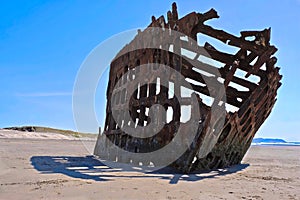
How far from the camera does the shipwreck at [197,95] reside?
7.32 m

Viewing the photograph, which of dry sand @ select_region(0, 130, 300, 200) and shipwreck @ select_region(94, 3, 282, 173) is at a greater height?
shipwreck @ select_region(94, 3, 282, 173)

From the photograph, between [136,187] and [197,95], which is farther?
[197,95]

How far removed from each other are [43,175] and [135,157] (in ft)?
10.1

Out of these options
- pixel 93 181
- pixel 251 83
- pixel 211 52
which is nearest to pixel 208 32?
pixel 211 52

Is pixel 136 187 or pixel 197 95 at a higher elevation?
pixel 197 95

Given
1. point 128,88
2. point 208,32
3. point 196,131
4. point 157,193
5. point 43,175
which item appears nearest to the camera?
point 157,193

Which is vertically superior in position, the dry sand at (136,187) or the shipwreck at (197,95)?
the shipwreck at (197,95)

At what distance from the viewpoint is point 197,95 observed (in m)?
7.30

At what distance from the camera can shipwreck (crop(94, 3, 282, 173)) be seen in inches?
288

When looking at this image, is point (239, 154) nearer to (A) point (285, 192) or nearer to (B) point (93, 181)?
(A) point (285, 192)

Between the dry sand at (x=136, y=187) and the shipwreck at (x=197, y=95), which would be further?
the shipwreck at (x=197, y=95)

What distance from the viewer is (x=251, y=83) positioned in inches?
396

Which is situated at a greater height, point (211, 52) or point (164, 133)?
point (211, 52)

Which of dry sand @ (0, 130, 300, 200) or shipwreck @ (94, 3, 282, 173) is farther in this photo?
shipwreck @ (94, 3, 282, 173)
